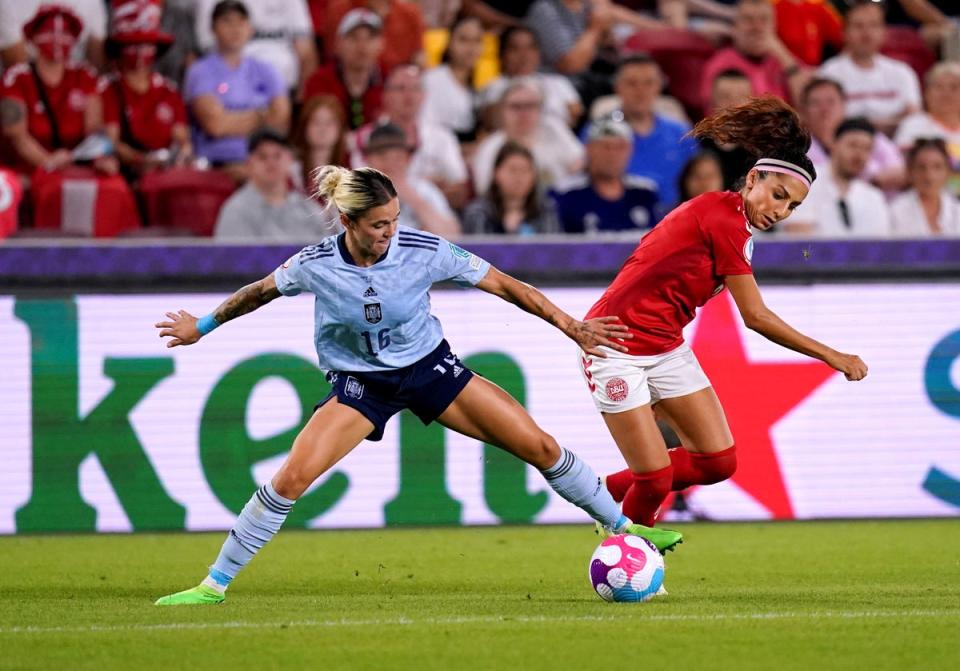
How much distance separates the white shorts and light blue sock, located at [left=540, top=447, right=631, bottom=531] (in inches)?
15.6

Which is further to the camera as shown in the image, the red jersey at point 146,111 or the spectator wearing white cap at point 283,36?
the spectator wearing white cap at point 283,36

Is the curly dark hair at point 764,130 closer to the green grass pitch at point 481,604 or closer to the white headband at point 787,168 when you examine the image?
the white headband at point 787,168

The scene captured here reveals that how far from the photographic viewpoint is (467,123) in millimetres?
13320

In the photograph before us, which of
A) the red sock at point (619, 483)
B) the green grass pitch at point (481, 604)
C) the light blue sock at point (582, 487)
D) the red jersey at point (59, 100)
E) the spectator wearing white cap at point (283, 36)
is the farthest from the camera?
the spectator wearing white cap at point (283, 36)

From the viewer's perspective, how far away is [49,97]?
11.6 metres

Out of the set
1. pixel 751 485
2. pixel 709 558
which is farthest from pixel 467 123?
pixel 709 558

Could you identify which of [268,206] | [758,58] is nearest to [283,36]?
[268,206]

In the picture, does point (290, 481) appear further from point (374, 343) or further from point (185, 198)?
point (185, 198)

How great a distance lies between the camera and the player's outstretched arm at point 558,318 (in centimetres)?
656

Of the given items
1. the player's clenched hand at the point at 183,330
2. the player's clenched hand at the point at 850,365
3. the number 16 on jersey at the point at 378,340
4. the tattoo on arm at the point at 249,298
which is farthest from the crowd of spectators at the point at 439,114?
the player's clenched hand at the point at 850,365

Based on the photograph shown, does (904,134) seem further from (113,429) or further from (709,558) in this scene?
(113,429)

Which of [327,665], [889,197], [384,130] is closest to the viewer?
[327,665]

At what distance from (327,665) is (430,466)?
4.97 metres

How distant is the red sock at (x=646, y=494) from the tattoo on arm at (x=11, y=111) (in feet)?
19.8
